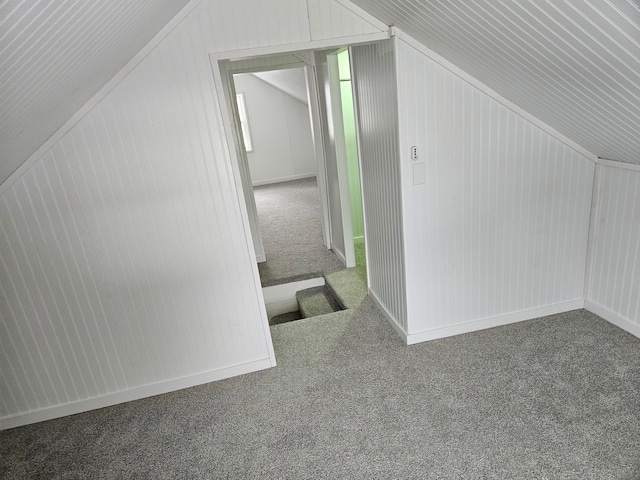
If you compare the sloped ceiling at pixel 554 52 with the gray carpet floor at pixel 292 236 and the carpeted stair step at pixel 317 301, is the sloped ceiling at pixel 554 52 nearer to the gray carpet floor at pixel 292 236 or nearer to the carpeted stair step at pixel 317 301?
the carpeted stair step at pixel 317 301

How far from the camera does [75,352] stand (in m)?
2.35

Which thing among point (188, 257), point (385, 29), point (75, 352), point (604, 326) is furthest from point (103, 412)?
point (604, 326)

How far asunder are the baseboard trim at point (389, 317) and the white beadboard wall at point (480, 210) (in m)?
0.07

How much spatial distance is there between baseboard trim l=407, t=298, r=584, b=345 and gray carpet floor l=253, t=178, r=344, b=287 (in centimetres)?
134

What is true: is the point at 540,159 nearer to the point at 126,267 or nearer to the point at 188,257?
the point at 188,257

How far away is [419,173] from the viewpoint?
2.38m

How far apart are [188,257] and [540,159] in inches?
81.0

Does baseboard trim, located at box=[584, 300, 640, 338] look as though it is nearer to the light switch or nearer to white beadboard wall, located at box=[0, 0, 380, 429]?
the light switch

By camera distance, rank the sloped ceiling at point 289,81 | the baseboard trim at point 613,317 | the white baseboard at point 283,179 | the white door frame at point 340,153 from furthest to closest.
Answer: the white baseboard at point 283,179, the sloped ceiling at point 289,81, the white door frame at point 340,153, the baseboard trim at point 613,317

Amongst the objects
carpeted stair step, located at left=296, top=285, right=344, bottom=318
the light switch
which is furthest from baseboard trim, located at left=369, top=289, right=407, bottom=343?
the light switch

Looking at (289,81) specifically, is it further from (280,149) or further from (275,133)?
(280,149)

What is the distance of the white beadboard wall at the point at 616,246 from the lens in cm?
241

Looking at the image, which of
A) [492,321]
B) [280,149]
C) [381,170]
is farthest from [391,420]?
[280,149]

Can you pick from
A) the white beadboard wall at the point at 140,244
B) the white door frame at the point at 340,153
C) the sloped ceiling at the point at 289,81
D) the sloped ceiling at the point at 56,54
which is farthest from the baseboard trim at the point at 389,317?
the sloped ceiling at the point at 289,81
